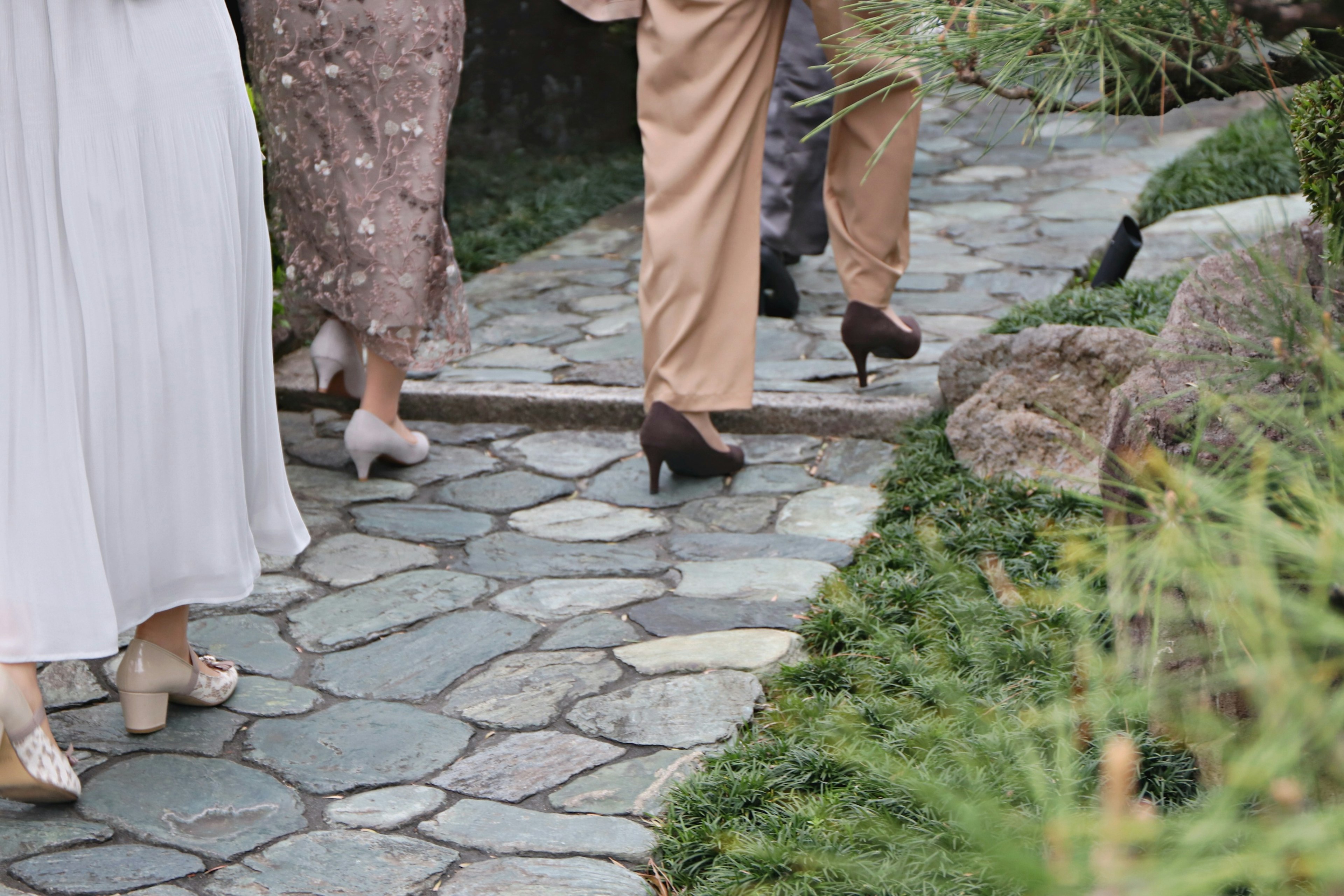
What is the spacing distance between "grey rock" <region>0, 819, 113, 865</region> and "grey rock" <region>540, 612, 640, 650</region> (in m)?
1.00

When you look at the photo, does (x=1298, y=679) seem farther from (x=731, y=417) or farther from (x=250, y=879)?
(x=731, y=417)

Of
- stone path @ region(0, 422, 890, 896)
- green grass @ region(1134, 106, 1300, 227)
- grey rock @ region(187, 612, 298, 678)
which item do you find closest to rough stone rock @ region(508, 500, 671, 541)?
stone path @ region(0, 422, 890, 896)

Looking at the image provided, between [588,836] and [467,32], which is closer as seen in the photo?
[588,836]

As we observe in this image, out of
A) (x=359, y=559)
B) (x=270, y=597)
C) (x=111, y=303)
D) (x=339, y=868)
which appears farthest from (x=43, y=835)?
(x=359, y=559)

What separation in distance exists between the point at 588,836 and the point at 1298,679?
1632 millimetres

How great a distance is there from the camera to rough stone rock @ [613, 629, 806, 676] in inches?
111

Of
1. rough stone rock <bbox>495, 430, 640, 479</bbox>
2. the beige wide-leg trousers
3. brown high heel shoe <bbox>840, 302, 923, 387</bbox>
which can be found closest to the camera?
the beige wide-leg trousers

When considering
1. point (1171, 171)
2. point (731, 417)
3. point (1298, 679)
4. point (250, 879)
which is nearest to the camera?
point (1298, 679)

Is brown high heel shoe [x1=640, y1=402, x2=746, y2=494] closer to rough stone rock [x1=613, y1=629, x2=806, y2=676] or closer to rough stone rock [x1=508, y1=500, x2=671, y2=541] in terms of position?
rough stone rock [x1=508, y1=500, x2=671, y2=541]

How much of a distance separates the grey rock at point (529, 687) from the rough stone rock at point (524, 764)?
0.07 m

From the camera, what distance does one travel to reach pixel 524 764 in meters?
2.53

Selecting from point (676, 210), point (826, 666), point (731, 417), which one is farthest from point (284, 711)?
point (731, 417)

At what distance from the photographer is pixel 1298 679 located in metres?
0.81

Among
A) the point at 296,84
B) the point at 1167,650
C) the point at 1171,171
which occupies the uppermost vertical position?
the point at 296,84
